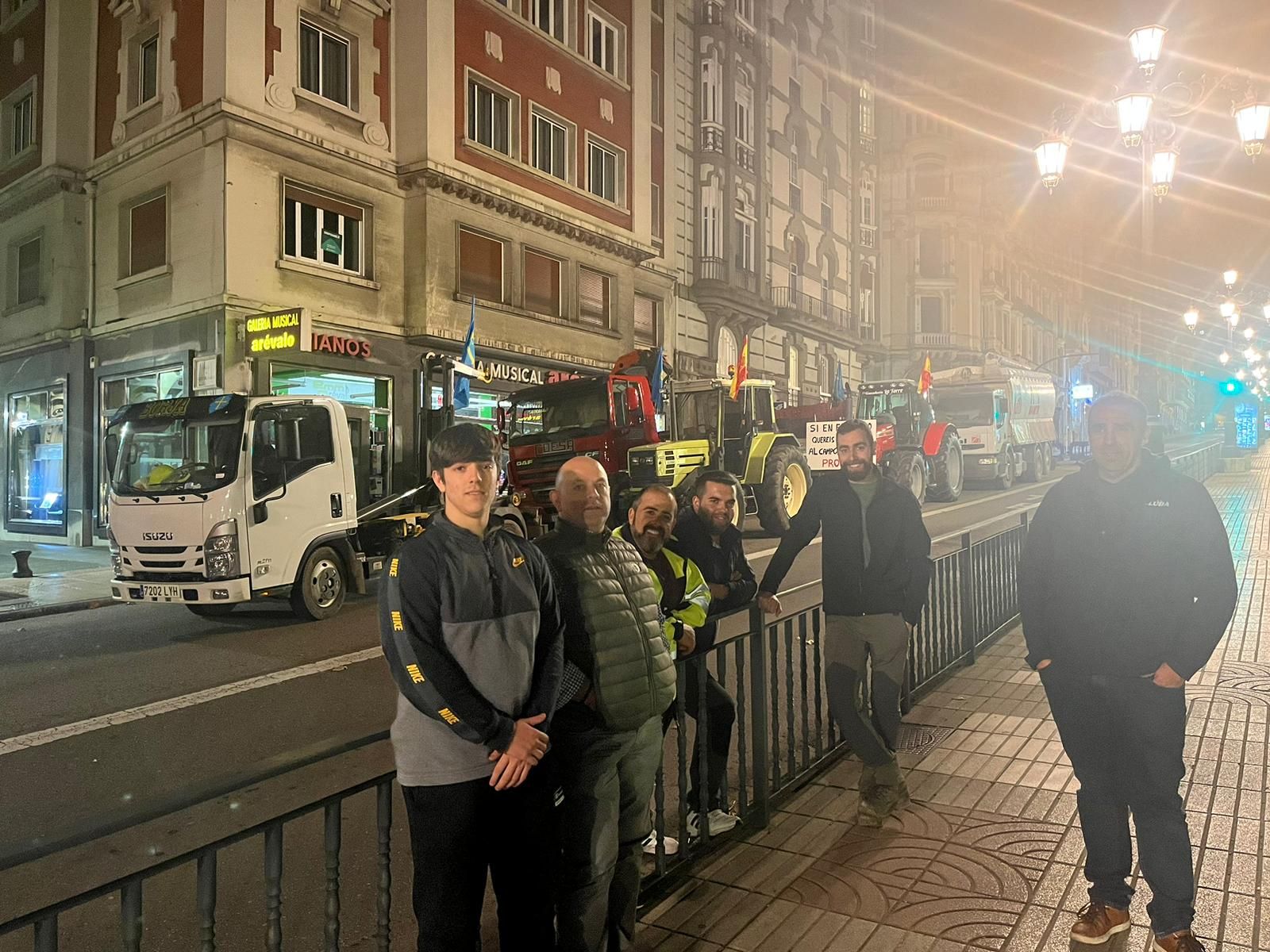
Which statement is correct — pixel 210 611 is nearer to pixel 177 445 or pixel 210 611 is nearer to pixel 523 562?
pixel 177 445

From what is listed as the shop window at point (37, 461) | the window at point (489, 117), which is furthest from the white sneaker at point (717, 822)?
the shop window at point (37, 461)

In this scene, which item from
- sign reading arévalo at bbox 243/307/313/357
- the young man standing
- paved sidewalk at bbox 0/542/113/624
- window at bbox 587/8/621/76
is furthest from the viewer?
window at bbox 587/8/621/76

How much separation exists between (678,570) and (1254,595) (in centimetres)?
907

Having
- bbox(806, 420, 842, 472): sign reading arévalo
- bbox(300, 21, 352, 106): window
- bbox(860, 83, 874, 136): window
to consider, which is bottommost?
bbox(806, 420, 842, 472): sign reading arévalo

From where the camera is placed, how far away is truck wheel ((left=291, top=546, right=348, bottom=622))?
31.8ft

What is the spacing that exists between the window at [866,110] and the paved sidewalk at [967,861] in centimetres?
4175

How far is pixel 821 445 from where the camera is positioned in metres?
16.6

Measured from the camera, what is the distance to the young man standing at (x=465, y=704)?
2369 millimetres

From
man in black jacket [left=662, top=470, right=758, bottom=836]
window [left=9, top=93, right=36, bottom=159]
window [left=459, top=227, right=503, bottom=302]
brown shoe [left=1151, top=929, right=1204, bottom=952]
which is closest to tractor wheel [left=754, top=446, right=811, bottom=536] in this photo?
window [left=459, top=227, right=503, bottom=302]

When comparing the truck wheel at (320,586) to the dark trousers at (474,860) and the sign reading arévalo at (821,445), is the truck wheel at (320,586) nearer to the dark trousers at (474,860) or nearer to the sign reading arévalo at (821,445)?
the dark trousers at (474,860)

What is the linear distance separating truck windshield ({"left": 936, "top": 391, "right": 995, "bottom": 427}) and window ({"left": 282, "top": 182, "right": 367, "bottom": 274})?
16.4 meters

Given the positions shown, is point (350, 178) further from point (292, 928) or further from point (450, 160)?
point (292, 928)

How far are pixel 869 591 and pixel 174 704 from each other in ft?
17.1

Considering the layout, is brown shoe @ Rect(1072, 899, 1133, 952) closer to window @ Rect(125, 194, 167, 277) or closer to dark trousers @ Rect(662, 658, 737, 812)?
dark trousers @ Rect(662, 658, 737, 812)
